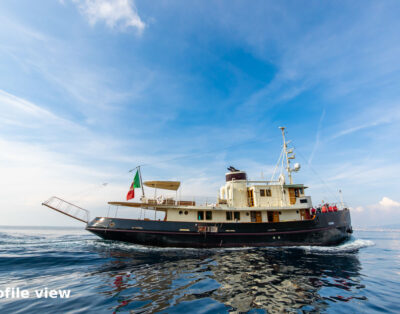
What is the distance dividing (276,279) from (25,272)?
478 inches

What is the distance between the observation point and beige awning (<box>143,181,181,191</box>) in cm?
1687

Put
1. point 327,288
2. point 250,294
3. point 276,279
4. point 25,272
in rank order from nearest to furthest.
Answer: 1. point 250,294
2. point 327,288
3. point 276,279
4. point 25,272

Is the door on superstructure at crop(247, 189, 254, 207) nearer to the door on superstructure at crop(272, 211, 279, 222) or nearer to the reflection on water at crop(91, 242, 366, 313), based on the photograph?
the door on superstructure at crop(272, 211, 279, 222)

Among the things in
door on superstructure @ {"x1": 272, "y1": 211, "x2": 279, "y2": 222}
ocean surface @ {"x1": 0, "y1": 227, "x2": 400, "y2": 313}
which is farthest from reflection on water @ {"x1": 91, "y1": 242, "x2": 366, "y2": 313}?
door on superstructure @ {"x1": 272, "y1": 211, "x2": 279, "y2": 222}

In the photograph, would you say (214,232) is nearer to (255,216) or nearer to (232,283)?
(255,216)

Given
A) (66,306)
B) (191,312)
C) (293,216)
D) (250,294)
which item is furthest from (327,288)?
(293,216)

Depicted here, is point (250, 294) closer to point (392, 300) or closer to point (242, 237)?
point (392, 300)

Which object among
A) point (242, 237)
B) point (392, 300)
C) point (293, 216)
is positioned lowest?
point (392, 300)

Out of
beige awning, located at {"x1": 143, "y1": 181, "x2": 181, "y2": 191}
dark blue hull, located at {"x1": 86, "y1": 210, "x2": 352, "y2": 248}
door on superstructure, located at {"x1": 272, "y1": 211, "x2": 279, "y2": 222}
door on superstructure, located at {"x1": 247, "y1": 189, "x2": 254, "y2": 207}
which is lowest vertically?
dark blue hull, located at {"x1": 86, "y1": 210, "x2": 352, "y2": 248}

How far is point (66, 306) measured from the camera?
227 inches

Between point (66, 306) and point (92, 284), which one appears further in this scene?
point (92, 284)

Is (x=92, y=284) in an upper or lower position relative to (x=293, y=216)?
lower

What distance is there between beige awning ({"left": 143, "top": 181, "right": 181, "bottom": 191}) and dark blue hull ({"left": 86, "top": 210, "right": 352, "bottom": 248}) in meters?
3.02

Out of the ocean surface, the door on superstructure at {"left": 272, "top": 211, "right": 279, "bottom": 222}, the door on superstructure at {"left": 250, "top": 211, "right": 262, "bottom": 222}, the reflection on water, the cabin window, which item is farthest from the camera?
the door on superstructure at {"left": 272, "top": 211, "right": 279, "bottom": 222}
